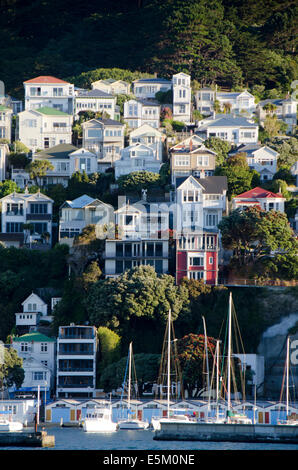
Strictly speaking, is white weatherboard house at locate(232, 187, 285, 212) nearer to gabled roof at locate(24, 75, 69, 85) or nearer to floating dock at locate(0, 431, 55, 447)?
gabled roof at locate(24, 75, 69, 85)

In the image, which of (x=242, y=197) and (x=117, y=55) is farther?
(x=117, y=55)

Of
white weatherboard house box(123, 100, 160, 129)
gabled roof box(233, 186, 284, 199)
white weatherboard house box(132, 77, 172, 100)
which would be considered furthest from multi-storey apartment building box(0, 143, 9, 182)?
gabled roof box(233, 186, 284, 199)

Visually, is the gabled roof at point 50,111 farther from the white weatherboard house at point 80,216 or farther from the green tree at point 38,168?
the white weatherboard house at point 80,216

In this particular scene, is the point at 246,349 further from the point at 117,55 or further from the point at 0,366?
the point at 117,55

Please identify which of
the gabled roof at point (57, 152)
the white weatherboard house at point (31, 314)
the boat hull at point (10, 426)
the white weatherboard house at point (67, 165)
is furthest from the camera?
the gabled roof at point (57, 152)

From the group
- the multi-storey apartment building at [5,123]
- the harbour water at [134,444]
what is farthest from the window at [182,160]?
the harbour water at [134,444]

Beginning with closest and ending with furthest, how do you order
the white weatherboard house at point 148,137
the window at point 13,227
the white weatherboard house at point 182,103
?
the window at point 13,227
the white weatherboard house at point 148,137
the white weatherboard house at point 182,103

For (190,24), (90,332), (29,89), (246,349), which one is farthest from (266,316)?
(190,24)
